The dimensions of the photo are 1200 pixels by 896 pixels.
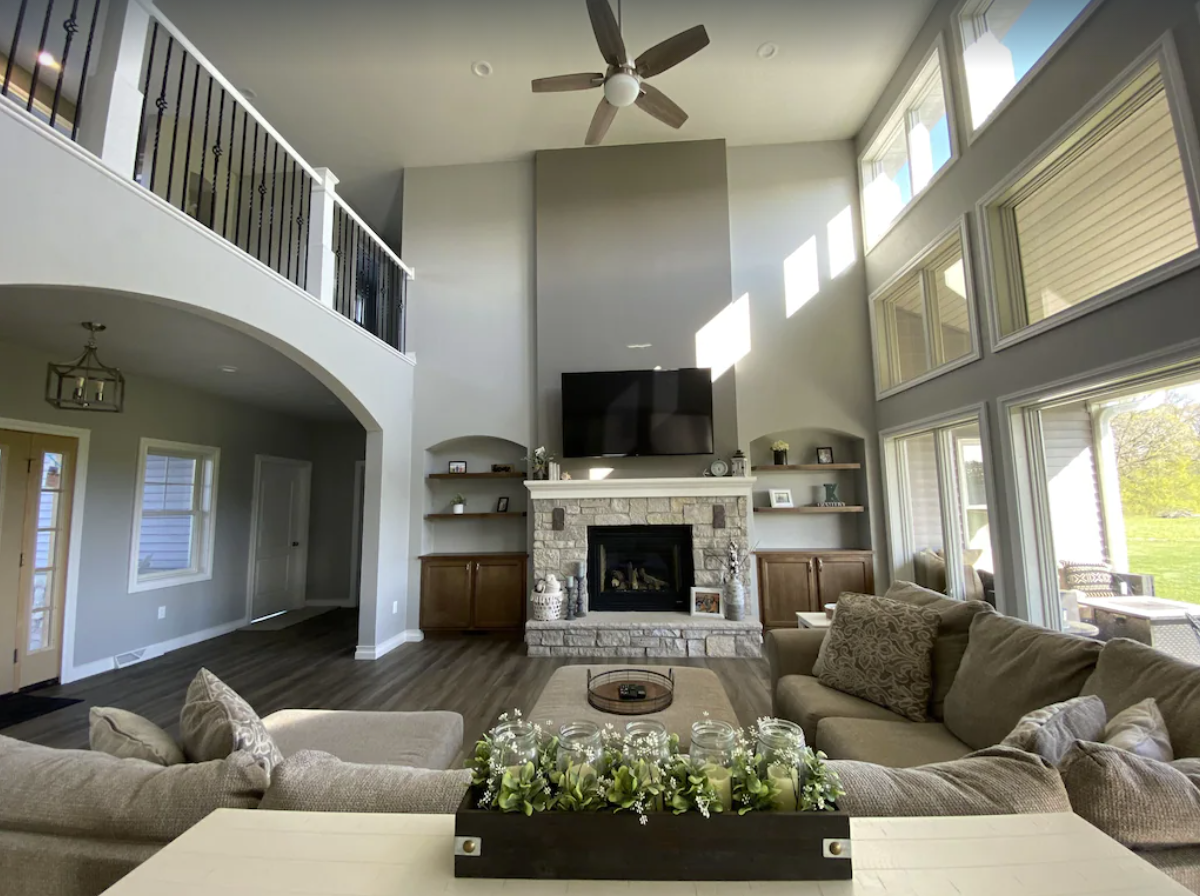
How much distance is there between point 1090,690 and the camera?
1608mm

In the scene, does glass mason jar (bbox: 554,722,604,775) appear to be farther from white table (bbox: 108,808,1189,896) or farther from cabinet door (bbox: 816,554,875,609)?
cabinet door (bbox: 816,554,875,609)

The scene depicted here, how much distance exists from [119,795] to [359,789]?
519 mm

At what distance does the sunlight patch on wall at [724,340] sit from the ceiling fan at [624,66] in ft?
7.29

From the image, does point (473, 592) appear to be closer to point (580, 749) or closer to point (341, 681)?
point (341, 681)

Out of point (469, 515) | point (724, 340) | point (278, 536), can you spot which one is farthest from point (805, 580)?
point (278, 536)

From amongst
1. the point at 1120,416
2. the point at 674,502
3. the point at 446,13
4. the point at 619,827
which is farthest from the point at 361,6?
the point at 1120,416

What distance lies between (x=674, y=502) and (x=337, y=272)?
162 inches

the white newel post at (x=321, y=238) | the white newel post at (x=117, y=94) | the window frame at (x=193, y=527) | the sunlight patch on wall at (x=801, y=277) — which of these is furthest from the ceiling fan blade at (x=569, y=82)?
the window frame at (x=193, y=527)

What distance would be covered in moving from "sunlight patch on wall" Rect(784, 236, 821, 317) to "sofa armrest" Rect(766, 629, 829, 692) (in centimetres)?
374

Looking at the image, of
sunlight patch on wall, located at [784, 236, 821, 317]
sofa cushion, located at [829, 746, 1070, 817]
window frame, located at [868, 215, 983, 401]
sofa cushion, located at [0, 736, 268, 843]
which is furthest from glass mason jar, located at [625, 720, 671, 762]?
sunlight patch on wall, located at [784, 236, 821, 317]

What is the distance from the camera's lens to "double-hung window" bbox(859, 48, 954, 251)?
425 cm

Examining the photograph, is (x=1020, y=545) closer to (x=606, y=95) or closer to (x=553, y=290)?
(x=606, y=95)

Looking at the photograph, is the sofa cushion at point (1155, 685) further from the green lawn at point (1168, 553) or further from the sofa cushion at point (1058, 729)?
the green lawn at point (1168, 553)

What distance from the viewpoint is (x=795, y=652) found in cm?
279
